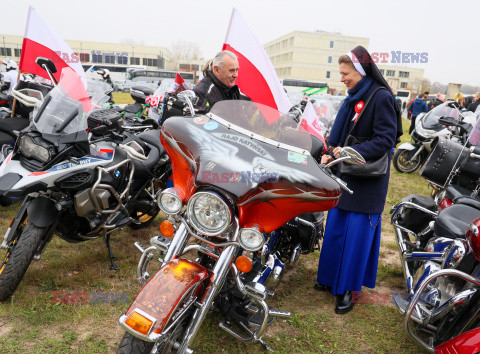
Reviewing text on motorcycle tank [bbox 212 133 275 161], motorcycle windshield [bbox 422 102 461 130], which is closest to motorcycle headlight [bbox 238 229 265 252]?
text on motorcycle tank [bbox 212 133 275 161]

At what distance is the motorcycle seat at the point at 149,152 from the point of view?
10.6 feet

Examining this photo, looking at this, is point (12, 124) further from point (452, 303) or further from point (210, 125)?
point (452, 303)

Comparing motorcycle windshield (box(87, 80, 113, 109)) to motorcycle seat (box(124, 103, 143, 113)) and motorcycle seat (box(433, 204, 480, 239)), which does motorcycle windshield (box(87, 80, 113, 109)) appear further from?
motorcycle seat (box(124, 103, 143, 113))

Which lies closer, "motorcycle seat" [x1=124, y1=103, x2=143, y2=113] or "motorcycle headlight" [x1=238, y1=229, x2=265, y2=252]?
"motorcycle headlight" [x1=238, y1=229, x2=265, y2=252]

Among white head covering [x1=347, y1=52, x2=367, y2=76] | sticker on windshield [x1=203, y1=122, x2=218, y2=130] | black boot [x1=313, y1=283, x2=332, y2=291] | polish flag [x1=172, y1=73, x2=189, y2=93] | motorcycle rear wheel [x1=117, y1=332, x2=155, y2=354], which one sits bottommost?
→ black boot [x1=313, y1=283, x2=332, y2=291]

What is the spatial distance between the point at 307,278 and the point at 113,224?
186 cm

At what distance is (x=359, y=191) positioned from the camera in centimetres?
276

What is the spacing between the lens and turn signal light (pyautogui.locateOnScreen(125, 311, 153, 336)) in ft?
4.86

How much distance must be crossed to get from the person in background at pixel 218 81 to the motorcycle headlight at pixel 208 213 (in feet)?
5.59

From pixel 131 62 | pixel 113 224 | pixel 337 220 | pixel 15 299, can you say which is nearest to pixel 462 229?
pixel 337 220

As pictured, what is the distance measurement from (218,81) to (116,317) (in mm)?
2214

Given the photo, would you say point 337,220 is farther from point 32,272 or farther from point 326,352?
point 32,272

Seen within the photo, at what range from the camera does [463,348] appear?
167 cm

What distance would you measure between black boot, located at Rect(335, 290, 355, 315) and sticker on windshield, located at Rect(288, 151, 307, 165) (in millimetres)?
1662
